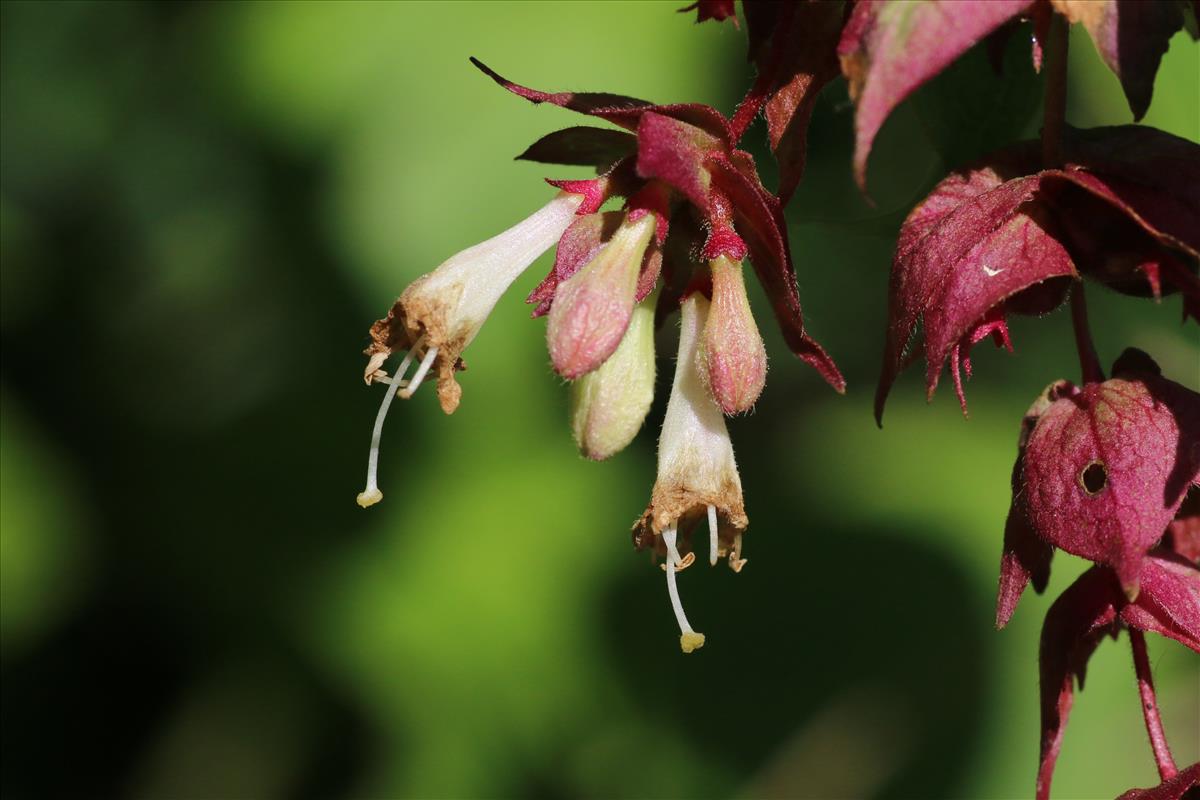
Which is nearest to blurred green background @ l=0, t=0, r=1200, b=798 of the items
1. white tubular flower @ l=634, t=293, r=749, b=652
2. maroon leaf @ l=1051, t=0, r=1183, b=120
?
white tubular flower @ l=634, t=293, r=749, b=652

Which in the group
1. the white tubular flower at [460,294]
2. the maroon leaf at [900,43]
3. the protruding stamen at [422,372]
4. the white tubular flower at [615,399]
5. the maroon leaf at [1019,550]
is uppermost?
the maroon leaf at [900,43]

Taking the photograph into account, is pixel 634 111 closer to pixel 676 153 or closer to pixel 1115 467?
pixel 676 153

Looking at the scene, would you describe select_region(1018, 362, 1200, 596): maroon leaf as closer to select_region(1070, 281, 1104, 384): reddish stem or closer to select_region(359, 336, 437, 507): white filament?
select_region(1070, 281, 1104, 384): reddish stem

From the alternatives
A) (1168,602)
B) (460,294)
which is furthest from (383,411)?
(1168,602)

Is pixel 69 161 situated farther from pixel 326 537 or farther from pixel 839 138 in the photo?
pixel 839 138

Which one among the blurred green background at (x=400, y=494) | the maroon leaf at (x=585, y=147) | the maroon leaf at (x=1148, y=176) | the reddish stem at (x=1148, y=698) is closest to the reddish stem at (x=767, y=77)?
the maroon leaf at (x=585, y=147)

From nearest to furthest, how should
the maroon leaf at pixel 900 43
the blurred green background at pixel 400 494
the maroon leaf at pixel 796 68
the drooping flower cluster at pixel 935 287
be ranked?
the maroon leaf at pixel 900 43 → the drooping flower cluster at pixel 935 287 → the maroon leaf at pixel 796 68 → the blurred green background at pixel 400 494

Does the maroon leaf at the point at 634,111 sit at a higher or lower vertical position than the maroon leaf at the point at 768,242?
higher

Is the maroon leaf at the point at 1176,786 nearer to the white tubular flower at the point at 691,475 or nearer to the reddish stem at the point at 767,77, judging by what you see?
the white tubular flower at the point at 691,475
